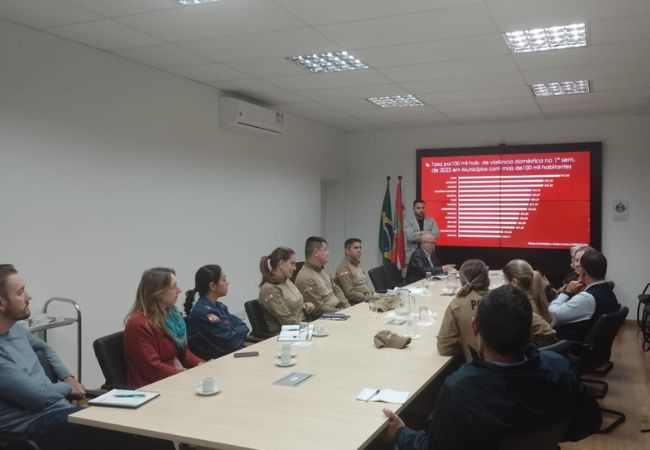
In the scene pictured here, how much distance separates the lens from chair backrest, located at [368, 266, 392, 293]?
6.09m

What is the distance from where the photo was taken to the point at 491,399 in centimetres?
157

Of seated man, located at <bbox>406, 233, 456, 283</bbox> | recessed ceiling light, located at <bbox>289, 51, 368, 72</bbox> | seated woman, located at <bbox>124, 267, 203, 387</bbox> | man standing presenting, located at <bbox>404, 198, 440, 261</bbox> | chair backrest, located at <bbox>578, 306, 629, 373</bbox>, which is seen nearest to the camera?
seated woman, located at <bbox>124, 267, 203, 387</bbox>

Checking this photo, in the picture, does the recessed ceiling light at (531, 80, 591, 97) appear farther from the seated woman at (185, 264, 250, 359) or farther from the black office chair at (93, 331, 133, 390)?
the black office chair at (93, 331, 133, 390)

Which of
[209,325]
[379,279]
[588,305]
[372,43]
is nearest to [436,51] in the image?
[372,43]

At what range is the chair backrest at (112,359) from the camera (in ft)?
8.96

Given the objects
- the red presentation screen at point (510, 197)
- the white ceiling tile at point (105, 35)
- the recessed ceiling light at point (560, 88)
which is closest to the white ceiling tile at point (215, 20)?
the white ceiling tile at point (105, 35)

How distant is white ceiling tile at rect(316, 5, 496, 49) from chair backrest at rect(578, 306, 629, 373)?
85.5 inches

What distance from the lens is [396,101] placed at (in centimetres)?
677

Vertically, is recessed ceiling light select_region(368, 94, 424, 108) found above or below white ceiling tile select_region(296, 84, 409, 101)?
above

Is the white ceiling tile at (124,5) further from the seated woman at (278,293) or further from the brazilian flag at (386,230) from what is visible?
the brazilian flag at (386,230)

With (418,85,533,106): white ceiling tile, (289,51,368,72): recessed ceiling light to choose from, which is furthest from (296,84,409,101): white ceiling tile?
(289,51,368,72): recessed ceiling light

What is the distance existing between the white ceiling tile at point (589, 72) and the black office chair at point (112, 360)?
14.2 ft

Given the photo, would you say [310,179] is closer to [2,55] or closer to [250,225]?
[250,225]

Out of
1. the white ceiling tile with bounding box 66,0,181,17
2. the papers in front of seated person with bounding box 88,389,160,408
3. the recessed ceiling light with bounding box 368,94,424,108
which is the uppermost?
the recessed ceiling light with bounding box 368,94,424,108
